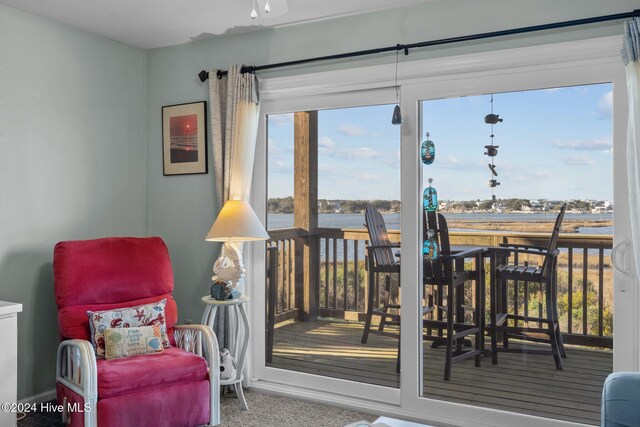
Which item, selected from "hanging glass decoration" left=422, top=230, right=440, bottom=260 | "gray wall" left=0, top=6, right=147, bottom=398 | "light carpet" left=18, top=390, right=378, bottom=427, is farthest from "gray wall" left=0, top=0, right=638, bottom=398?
"hanging glass decoration" left=422, top=230, right=440, bottom=260

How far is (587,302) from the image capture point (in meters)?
3.02

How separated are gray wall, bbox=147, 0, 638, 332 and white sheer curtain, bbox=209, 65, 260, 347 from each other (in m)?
0.20

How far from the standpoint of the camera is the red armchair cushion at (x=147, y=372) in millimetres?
2832

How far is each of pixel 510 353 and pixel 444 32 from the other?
6.39 ft

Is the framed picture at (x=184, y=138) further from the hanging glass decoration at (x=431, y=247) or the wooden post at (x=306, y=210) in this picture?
the hanging glass decoration at (x=431, y=247)

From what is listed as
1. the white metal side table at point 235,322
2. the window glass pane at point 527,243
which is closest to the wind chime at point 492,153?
the window glass pane at point 527,243

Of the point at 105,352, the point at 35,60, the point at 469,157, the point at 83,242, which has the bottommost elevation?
the point at 105,352

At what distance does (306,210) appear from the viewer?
385 cm

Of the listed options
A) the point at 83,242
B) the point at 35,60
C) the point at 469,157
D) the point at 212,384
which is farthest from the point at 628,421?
the point at 35,60

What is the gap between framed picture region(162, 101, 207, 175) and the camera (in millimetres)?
4180

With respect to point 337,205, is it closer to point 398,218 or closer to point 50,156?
point 398,218

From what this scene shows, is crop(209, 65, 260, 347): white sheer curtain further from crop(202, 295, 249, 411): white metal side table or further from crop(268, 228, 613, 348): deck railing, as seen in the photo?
crop(268, 228, 613, 348): deck railing

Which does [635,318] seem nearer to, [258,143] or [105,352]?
[258,143]

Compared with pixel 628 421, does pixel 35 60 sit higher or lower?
higher
